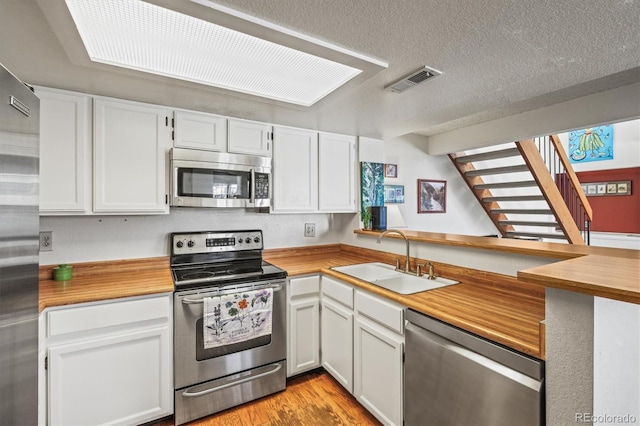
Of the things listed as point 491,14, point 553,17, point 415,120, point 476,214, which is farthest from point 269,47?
point 476,214

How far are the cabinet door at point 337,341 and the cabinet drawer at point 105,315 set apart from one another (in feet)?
3.74

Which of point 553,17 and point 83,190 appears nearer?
point 553,17

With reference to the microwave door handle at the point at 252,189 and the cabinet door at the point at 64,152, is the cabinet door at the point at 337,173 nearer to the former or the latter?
the microwave door handle at the point at 252,189

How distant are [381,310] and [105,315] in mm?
1606

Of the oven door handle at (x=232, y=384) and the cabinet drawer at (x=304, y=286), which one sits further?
the cabinet drawer at (x=304, y=286)

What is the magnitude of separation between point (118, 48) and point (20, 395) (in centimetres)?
143

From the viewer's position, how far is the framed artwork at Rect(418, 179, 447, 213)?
152 inches

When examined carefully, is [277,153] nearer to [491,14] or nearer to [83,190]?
[83,190]

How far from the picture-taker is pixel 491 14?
1122 millimetres

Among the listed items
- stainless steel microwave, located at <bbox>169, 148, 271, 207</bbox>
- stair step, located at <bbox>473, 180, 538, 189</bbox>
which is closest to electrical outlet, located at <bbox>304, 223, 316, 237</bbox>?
stainless steel microwave, located at <bbox>169, 148, 271, 207</bbox>

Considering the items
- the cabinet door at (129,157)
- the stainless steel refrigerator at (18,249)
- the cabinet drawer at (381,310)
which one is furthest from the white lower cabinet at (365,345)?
the stainless steel refrigerator at (18,249)

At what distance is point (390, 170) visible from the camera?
3.55 m

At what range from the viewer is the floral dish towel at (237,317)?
6.37 ft

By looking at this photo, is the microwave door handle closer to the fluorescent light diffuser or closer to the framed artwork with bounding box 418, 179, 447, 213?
the fluorescent light diffuser
